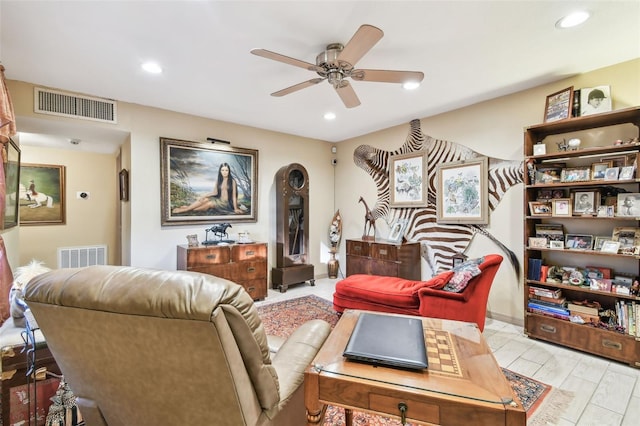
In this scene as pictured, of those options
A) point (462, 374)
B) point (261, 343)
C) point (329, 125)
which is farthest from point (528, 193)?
point (261, 343)

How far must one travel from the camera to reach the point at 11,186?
2.71m

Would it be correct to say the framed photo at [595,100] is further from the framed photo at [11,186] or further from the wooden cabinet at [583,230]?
the framed photo at [11,186]

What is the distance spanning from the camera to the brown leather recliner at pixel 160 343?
2.62 ft

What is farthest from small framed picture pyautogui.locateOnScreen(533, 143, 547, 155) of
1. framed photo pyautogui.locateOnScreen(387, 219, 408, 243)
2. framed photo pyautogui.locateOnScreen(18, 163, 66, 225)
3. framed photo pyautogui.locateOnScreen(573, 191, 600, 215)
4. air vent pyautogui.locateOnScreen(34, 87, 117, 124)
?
framed photo pyautogui.locateOnScreen(18, 163, 66, 225)

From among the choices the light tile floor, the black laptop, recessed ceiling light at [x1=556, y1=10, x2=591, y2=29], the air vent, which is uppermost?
recessed ceiling light at [x1=556, y1=10, x2=591, y2=29]

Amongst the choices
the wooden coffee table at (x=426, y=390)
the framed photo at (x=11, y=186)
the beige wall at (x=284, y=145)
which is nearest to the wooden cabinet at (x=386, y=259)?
the beige wall at (x=284, y=145)

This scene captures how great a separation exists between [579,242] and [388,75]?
7.76 feet

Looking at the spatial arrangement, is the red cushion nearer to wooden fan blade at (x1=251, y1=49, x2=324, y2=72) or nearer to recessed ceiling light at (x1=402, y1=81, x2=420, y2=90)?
recessed ceiling light at (x1=402, y1=81, x2=420, y2=90)

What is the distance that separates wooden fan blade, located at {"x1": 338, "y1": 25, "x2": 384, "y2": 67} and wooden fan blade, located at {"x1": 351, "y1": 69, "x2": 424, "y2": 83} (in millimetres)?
142

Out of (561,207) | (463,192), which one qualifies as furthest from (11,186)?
(561,207)

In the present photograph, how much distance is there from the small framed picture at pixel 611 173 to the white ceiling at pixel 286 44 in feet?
3.15

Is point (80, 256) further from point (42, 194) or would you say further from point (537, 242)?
point (537, 242)

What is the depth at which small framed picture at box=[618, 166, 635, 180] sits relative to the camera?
229 cm

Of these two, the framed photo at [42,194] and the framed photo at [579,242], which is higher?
the framed photo at [42,194]
